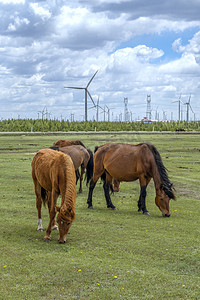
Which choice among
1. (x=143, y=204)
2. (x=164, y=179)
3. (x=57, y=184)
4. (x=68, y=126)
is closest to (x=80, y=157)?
(x=143, y=204)

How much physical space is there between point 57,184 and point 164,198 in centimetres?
376

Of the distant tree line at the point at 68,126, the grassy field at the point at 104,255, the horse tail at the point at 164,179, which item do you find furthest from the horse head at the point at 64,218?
the distant tree line at the point at 68,126

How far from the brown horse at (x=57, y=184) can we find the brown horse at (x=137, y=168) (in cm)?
313

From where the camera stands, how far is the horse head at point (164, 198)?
10.8 m

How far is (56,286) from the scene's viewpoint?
602cm

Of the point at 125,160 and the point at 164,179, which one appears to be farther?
the point at 125,160

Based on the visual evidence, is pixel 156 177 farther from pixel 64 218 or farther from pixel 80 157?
pixel 64 218

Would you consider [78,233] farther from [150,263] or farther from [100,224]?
[150,263]

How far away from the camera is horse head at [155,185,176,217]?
10.8 meters

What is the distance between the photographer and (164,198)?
10867 mm

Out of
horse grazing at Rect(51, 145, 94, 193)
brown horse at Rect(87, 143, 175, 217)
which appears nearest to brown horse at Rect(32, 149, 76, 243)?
brown horse at Rect(87, 143, 175, 217)

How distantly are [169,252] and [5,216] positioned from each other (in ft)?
15.0

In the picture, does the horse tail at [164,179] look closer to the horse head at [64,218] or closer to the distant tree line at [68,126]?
the horse head at [64,218]

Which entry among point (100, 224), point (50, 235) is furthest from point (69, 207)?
point (100, 224)
